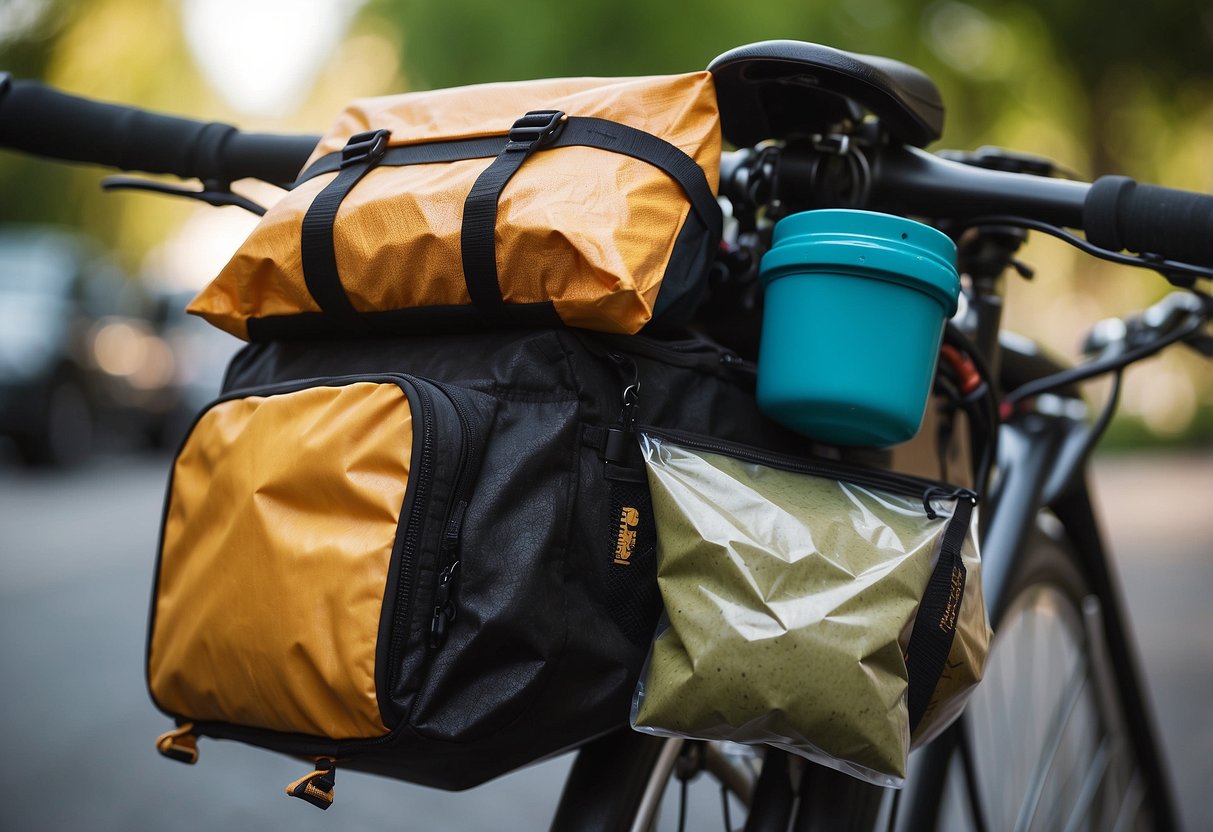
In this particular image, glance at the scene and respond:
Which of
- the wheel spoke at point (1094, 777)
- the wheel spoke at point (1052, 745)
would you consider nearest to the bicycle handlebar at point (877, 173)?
the wheel spoke at point (1052, 745)

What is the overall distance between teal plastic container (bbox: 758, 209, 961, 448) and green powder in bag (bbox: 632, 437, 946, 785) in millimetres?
106

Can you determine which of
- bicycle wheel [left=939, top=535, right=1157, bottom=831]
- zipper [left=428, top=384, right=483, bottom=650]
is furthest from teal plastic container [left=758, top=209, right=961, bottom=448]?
bicycle wheel [left=939, top=535, right=1157, bottom=831]

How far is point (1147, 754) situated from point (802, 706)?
1422 mm

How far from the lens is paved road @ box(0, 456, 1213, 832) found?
135 inches

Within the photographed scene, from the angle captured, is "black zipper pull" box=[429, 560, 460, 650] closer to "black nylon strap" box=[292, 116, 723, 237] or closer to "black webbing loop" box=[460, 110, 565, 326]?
"black webbing loop" box=[460, 110, 565, 326]

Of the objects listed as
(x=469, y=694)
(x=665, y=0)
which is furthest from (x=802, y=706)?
(x=665, y=0)

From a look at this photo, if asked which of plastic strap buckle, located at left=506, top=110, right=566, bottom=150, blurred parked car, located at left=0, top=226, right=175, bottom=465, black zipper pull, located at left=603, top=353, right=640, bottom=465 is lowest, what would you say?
black zipper pull, located at left=603, top=353, right=640, bottom=465

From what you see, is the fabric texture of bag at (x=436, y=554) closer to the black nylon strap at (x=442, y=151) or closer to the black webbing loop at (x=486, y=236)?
the black webbing loop at (x=486, y=236)

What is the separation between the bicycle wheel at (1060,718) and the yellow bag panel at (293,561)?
125cm

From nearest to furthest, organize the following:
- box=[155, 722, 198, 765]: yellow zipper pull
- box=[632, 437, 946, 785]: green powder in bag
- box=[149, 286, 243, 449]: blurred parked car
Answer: box=[632, 437, 946, 785]: green powder in bag
box=[155, 722, 198, 765]: yellow zipper pull
box=[149, 286, 243, 449]: blurred parked car

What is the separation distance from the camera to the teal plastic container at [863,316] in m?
1.12

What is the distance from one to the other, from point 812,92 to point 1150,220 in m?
0.39

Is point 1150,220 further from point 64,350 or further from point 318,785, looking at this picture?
point 64,350

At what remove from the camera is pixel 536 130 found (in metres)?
1.18
